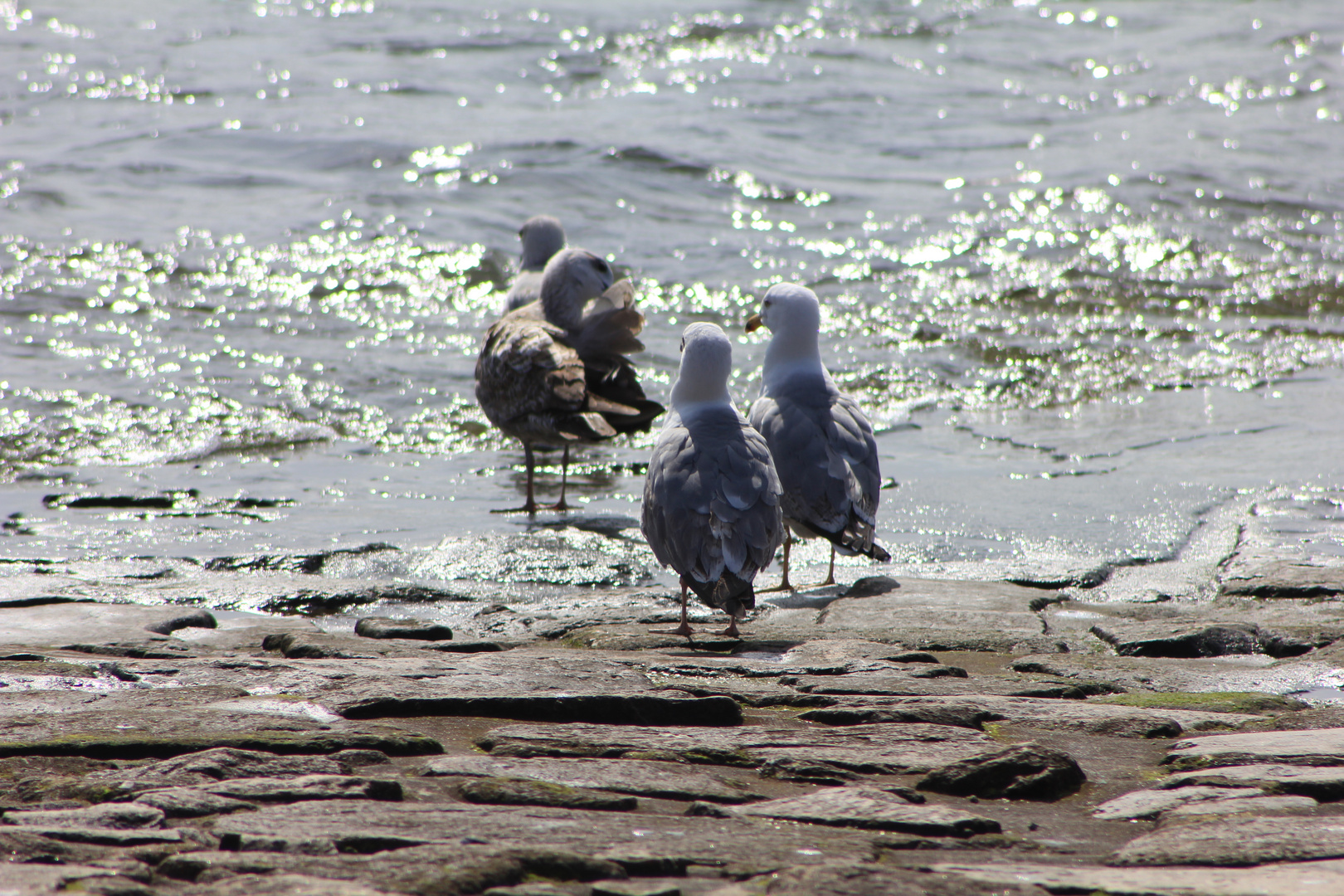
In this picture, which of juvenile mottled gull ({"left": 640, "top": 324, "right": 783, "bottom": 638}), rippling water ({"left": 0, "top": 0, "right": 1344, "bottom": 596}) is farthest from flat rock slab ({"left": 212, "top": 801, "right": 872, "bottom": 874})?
rippling water ({"left": 0, "top": 0, "right": 1344, "bottom": 596})

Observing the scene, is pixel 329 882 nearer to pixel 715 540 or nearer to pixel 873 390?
pixel 715 540

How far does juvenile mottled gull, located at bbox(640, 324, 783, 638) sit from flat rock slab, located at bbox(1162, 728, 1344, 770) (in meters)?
1.95

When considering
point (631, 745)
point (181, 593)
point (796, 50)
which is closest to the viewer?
point (631, 745)

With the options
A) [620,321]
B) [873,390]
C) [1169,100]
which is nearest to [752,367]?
[873,390]

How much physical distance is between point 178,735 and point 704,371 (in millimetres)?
3145

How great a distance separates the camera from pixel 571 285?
8.53m

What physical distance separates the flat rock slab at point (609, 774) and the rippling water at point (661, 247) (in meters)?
3.00

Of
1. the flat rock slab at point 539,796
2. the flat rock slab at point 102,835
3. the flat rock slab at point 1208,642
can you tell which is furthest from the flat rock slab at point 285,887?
the flat rock slab at point 1208,642

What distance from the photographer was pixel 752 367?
10656mm

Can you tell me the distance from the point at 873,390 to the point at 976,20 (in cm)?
2075

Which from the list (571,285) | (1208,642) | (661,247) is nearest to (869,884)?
(1208,642)

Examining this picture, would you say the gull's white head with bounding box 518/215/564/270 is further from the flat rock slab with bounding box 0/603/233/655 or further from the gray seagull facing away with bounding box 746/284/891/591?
the flat rock slab with bounding box 0/603/233/655

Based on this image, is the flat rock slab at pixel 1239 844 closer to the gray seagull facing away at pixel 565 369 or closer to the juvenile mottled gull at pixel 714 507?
the juvenile mottled gull at pixel 714 507

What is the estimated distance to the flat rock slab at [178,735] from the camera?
9.43 ft
